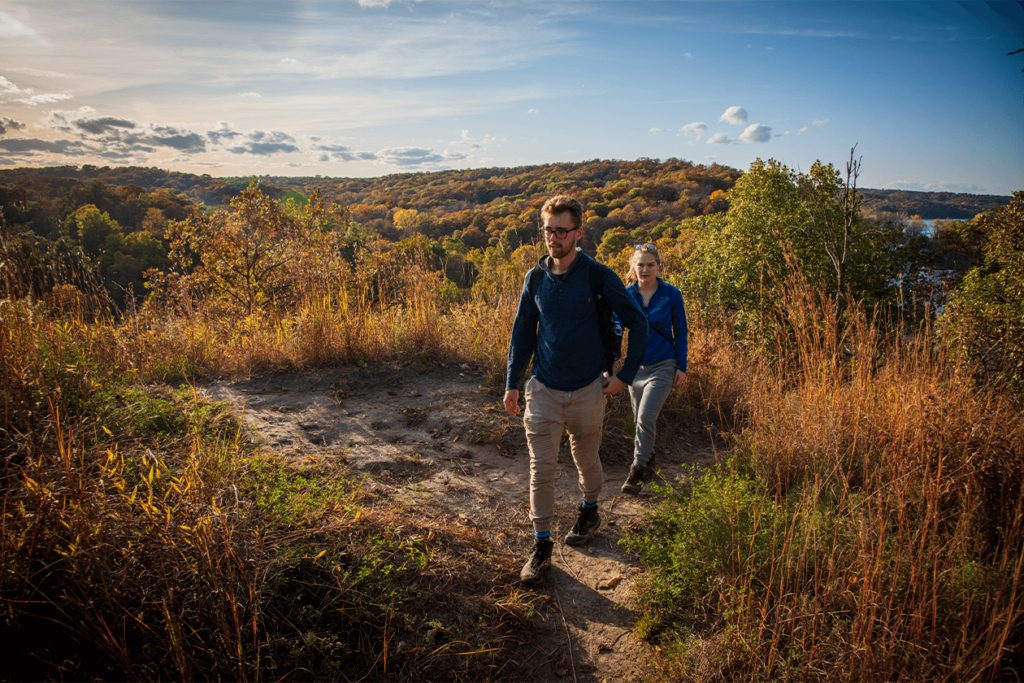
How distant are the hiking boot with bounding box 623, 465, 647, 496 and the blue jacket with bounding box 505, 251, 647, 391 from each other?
156 centimetres

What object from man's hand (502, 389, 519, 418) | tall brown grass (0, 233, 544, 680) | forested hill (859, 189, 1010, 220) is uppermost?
forested hill (859, 189, 1010, 220)

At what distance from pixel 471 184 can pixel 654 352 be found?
64.9 m

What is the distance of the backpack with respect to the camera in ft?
8.51

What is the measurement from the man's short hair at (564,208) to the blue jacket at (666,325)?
133cm

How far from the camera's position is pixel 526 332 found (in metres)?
2.83

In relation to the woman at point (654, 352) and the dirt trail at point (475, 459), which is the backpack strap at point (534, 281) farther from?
the dirt trail at point (475, 459)

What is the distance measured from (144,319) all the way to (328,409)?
3267mm

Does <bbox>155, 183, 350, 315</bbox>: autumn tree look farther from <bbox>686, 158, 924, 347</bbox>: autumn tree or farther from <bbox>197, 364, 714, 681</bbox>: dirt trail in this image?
<bbox>686, 158, 924, 347</bbox>: autumn tree

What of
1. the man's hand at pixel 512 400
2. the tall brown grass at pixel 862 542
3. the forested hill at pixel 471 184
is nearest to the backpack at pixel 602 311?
the man's hand at pixel 512 400

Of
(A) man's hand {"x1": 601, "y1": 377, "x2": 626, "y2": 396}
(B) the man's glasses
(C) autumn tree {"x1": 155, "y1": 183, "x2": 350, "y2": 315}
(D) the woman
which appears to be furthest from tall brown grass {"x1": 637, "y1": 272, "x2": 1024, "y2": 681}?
(C) autumn tree {"x1": 155, "y1": 183, "x2": 350, "y2": 315}

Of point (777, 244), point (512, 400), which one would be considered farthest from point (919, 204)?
point (512, 400)

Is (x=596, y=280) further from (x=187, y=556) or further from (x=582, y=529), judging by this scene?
(x=187, y=556)

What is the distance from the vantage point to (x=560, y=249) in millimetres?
2561

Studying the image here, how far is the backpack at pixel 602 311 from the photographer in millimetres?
2594
